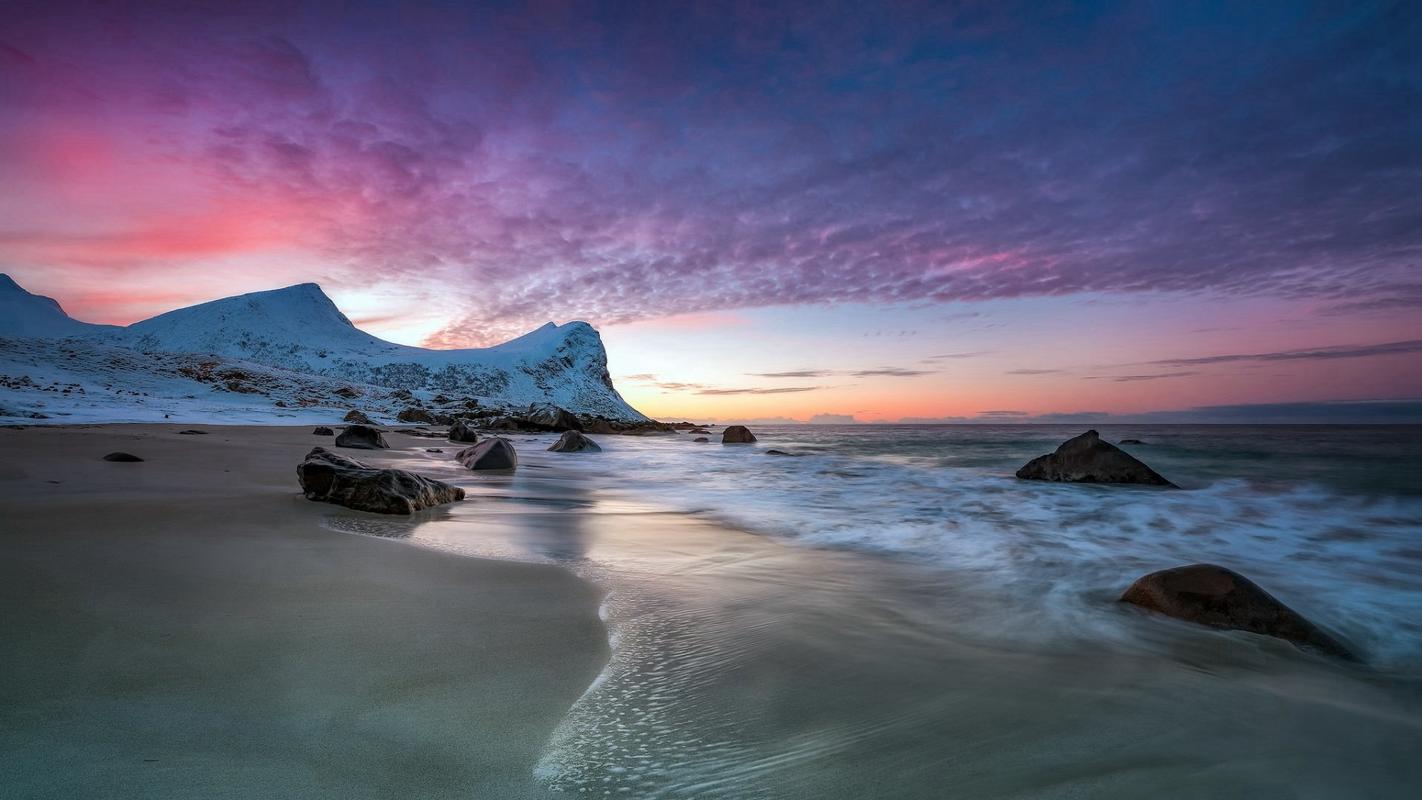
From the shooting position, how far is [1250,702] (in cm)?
225

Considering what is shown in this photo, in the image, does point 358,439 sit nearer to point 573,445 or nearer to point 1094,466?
point 573,445

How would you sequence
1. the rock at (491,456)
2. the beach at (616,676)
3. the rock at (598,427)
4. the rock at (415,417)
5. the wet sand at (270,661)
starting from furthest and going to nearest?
the rock at (598,427) < the rock at (415,417) < the rock at (491,456) < the beach at (616,676) < the wet sand at (270,661)

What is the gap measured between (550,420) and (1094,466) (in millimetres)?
32806

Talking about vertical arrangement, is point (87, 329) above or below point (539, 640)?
above

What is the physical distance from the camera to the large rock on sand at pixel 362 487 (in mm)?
5266

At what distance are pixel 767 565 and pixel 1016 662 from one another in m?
1.95

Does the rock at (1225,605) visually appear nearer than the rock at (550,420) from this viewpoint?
Yes

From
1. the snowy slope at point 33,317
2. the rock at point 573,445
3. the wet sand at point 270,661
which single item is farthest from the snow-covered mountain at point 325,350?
the wet sand at point 270,661

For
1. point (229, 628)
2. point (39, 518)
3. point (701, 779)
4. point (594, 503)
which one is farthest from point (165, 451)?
point (701, 779)

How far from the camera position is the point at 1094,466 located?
1069cm

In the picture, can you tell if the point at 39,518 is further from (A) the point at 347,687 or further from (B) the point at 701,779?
(B) the point at 701,779

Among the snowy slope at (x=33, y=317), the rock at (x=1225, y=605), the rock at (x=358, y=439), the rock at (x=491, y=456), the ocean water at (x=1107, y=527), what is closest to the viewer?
the rock at (x=1225, y=605)

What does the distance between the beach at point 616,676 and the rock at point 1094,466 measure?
6717 millimetres

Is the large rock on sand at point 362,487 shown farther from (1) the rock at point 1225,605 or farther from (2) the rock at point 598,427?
(2) the rock at point 598,427
